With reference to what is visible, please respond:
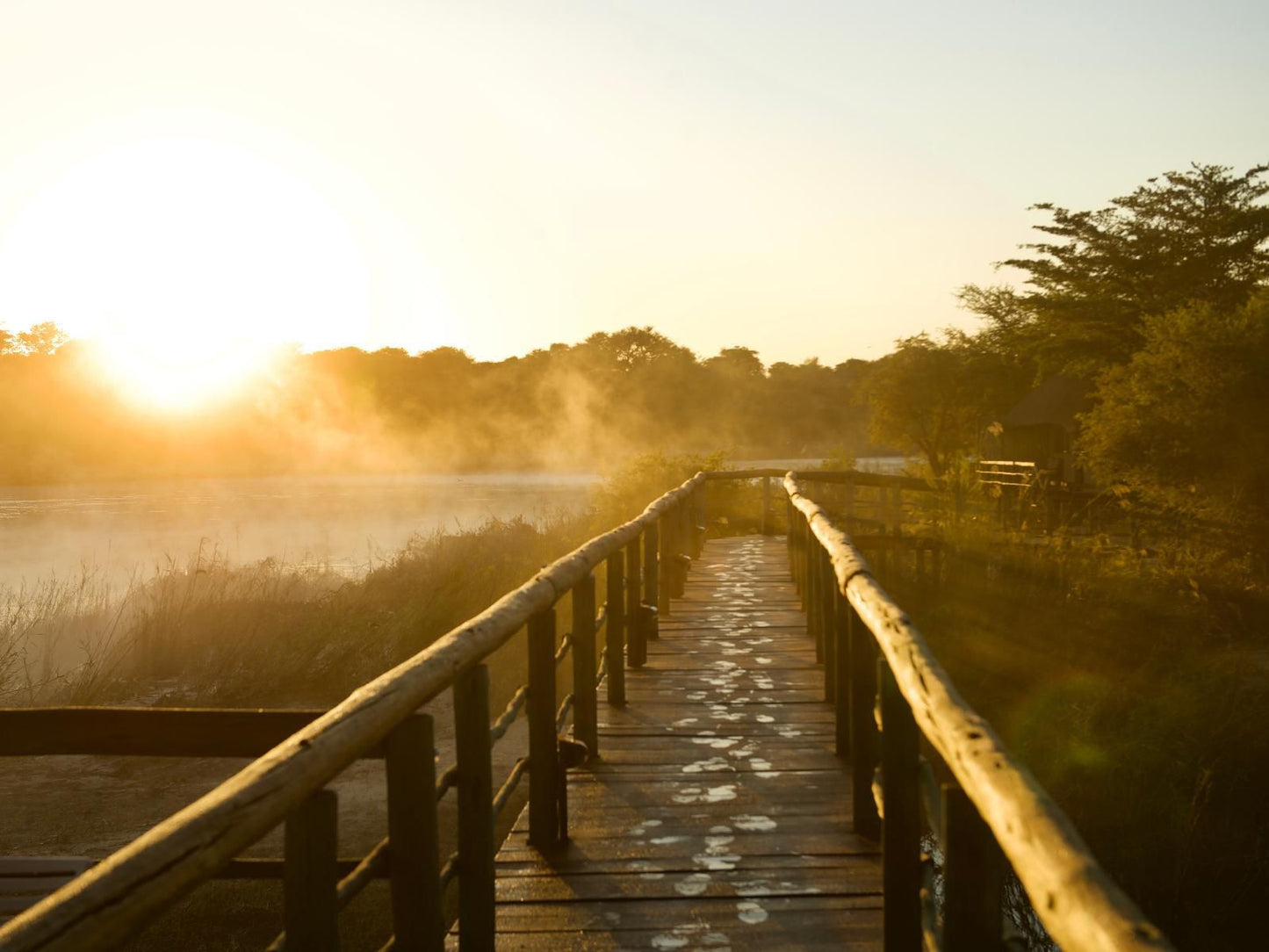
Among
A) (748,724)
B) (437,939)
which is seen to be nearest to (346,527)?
(748,724)

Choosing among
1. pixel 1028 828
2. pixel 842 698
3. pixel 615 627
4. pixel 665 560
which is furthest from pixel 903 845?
pixel 665 560

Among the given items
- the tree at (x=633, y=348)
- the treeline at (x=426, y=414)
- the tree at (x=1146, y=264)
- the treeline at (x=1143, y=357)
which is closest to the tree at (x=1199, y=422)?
the treeline at (x=1143, y=357)

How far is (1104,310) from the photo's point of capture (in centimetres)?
3006

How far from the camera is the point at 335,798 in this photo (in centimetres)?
203

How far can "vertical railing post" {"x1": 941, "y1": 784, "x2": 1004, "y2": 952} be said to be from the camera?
199cm

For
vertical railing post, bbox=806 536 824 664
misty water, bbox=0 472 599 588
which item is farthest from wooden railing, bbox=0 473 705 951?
misty water, bbox=0 472 599 588

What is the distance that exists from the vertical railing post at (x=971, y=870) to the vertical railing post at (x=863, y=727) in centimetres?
201

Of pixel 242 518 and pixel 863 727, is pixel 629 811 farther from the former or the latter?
pixel 242 518

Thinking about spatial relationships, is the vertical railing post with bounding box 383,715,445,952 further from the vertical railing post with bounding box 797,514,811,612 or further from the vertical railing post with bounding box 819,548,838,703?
the vertical railing post with bounding box 797,514,811,612

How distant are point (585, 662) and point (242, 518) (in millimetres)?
43299

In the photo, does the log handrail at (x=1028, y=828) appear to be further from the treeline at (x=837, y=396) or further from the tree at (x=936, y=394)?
the tree at (x=936, y=394)

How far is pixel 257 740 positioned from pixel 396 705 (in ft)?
4.09

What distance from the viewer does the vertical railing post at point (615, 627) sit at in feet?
19.6

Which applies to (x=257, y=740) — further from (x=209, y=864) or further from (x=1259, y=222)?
(x=1259, y=222)
